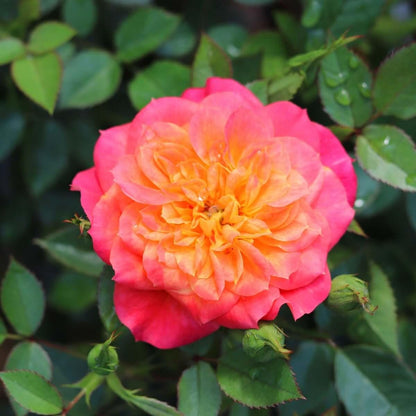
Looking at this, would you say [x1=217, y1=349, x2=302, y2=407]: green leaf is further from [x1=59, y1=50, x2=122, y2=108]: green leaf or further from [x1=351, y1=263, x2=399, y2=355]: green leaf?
[x1=59, y1=50, x2=122, y2=108]: green leaf

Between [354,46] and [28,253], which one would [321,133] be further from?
[28,253]

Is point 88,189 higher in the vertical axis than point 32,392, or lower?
higher

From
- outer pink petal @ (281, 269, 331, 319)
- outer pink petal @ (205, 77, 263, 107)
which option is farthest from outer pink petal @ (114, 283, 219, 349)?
outer pink petal @ (205, 77, 263, 107)

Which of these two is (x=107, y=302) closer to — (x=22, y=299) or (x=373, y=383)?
(x=22, y=299)

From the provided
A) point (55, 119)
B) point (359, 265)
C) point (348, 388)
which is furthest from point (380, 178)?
point (55, 119)

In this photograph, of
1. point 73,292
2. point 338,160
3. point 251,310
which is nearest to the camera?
point 251,310

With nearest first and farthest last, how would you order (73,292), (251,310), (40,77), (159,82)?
(251,310) → (40,77) → (159,82) → (73,292)

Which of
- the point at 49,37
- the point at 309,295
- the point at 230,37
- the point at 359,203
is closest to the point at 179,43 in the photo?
the point at 230,37
